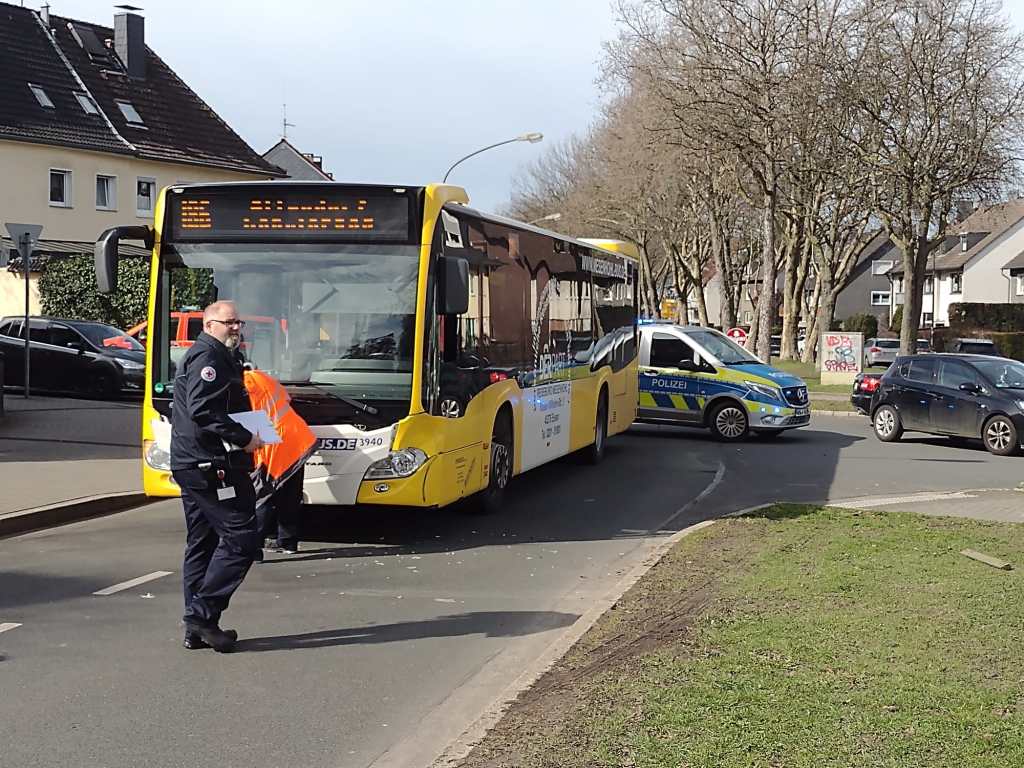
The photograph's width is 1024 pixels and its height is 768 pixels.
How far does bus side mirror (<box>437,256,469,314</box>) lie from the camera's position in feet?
34.7

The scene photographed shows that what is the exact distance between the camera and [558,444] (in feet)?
49.6

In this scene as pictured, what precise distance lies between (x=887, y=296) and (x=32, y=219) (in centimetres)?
9637

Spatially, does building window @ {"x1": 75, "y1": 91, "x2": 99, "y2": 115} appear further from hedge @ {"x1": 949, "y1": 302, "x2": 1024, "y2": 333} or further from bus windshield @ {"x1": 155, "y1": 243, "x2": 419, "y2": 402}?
hedge @ {"x1": 949, "y1": 302, "x2": 1024, "y2": 333}

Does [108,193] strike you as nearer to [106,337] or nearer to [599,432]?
[106,337]

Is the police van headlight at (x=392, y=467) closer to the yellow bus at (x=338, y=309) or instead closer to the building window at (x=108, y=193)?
the yellow bus at (x=338, y=309)

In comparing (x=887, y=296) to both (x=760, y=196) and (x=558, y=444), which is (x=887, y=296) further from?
(x=558, y=444)

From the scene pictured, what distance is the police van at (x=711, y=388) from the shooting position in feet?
69.3

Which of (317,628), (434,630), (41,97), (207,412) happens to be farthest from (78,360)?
(41,97)

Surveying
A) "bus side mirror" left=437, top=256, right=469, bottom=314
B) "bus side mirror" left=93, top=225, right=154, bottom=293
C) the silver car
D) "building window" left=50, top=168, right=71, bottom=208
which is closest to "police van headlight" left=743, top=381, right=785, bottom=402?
"bus side mirror" left=437, top=256, right=469, bottom=314

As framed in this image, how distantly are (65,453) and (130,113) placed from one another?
37.1m

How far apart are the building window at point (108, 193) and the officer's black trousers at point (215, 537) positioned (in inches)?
1732

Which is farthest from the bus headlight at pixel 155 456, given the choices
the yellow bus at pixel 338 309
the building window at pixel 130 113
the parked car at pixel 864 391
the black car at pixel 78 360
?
the building window at pixel 130 113

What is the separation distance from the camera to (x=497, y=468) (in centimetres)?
1266

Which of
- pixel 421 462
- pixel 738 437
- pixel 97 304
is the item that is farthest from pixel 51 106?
pixel 421 462
